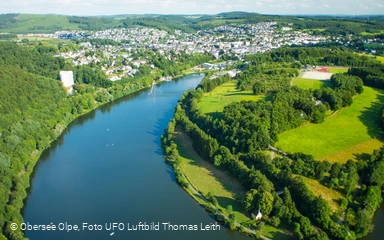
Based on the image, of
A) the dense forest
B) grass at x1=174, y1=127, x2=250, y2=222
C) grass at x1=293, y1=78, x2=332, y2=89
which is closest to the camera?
the dense forest

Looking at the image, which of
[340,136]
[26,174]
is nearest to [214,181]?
[340,136]

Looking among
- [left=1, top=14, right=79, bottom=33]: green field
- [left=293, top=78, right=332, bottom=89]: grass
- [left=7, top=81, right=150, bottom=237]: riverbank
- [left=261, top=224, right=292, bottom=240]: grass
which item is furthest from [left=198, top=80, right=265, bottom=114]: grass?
[left=1, top=14, right=79, bottom=33]: green field

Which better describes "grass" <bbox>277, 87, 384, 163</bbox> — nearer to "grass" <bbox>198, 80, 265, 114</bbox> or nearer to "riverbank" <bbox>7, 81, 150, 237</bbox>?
"grass" <bbox>198, 80, 265, 114</bbox>

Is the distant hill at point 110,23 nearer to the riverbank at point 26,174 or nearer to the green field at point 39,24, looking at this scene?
the green field at point 39,24

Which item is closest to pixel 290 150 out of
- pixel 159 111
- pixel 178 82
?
pixel 159 111

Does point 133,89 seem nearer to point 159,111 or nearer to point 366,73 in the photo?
point 159,111
